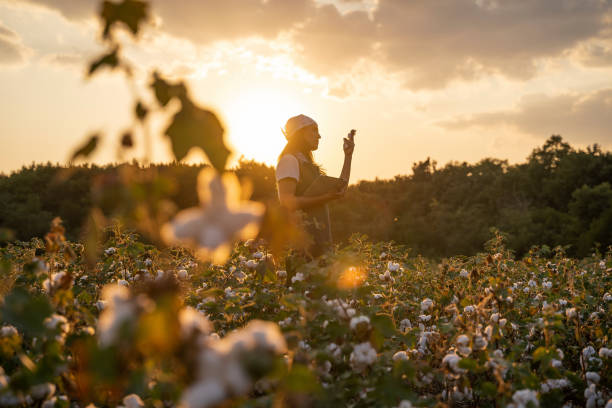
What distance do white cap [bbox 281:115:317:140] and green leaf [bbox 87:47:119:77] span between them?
3318 millimetres

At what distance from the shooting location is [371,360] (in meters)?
1.77

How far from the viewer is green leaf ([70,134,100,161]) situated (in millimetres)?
1053

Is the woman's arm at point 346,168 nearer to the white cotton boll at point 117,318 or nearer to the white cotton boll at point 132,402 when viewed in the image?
the white cotton boll at point 132,402

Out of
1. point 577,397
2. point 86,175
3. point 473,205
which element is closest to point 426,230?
point 473,205

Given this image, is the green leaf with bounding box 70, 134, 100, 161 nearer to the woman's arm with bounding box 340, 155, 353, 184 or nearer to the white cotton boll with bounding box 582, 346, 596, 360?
the white cotton boll with bounding box 582, 346, 596, 360

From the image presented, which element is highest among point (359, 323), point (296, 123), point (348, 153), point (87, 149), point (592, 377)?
point (296, 123)

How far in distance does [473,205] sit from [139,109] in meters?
26.4

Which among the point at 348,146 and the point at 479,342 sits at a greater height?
the point at 348,146

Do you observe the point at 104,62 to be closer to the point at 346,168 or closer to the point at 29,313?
the point at 29,313

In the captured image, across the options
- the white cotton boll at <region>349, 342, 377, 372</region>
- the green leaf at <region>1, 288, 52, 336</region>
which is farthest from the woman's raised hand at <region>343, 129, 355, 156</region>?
the green leaf at <region>1, 288, 52, 336</region>

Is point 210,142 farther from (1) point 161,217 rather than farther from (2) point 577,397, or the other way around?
(2) point 577,397

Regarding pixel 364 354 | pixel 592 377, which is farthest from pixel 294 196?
pixel 592 377

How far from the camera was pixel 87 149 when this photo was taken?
3.46ft

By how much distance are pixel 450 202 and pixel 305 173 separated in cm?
2482
